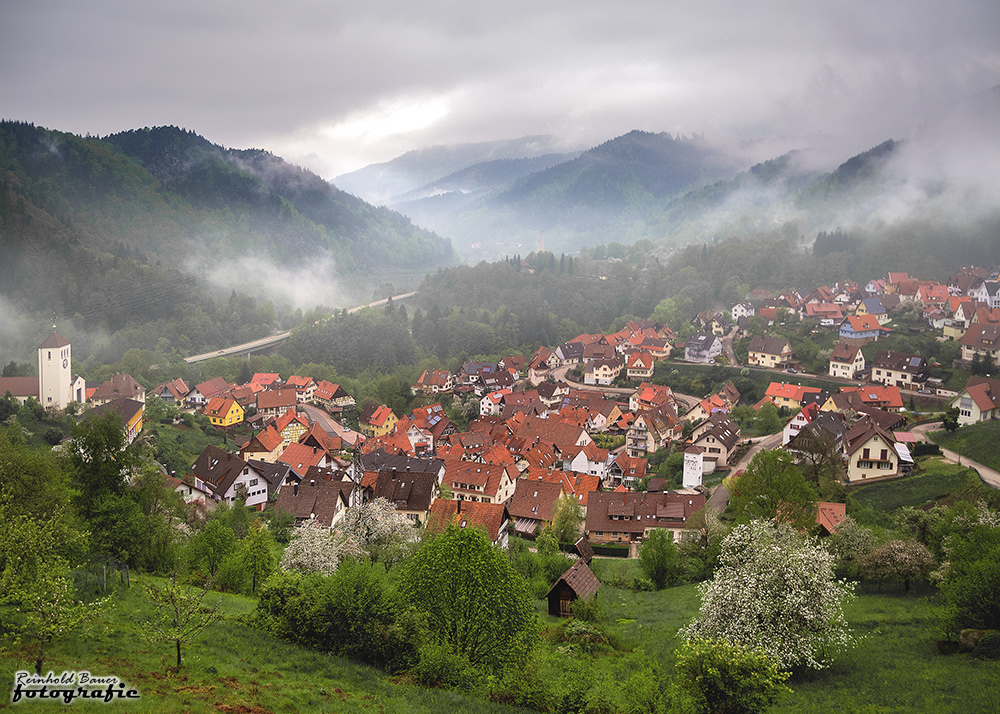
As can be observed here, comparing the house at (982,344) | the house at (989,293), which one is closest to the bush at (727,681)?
the house at (982,344)

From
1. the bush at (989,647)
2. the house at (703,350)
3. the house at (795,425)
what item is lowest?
the bush at (989,647)

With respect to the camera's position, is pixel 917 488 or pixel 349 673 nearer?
pixel 349 673

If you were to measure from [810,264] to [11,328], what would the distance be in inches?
5439

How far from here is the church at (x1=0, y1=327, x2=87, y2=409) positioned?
66.2 metres

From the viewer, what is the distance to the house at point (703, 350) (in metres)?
95.8

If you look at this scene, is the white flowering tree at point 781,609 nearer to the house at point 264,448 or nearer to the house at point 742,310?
the house at point 264,448

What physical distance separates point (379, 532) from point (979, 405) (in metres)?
49.2

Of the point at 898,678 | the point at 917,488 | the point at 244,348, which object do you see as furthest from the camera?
the point at 244,348

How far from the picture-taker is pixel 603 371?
94.5m

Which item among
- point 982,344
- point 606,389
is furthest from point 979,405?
point 606,389

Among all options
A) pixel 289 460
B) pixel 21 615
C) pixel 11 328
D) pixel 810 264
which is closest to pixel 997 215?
pixel 810 264

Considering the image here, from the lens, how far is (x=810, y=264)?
13162cm

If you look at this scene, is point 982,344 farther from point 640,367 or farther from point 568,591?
point 568,591

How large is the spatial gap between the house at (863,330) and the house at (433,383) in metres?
53.7
